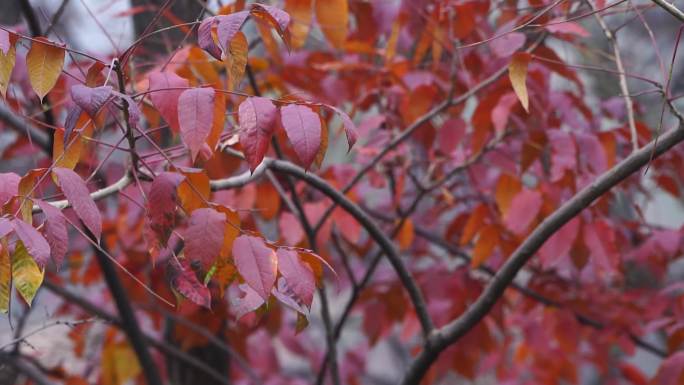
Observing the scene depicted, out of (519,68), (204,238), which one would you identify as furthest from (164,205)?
(519,68)

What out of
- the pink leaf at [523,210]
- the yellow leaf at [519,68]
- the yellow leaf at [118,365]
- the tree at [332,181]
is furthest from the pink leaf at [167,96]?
the yellow leaf at [118,365]

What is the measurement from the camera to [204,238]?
83cm

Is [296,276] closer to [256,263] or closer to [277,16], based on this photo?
[256,263]

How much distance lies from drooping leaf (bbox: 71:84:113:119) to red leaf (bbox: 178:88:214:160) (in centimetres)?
8

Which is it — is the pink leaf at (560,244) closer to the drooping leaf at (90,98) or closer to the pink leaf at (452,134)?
the pink leaf at (452,134)

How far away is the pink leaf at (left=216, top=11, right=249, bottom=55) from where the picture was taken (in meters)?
0.80

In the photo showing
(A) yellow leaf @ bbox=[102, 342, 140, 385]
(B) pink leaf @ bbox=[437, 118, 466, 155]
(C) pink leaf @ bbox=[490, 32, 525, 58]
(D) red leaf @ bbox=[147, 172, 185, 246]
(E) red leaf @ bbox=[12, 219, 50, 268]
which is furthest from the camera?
(A) yellow leaf @ bbox=[102, 342, 140, 385]

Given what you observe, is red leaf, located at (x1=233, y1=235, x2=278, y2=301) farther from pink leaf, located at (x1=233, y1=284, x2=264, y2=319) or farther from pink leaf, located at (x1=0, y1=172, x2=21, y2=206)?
pink leaf, located at (x1=0, y1=172, x2=21, y2=206)

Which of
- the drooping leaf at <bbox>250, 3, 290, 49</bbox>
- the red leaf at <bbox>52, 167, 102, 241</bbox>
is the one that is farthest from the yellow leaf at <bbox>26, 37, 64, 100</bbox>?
the drooping leaf at <bbox>250, 3, 290, 49</bbox>

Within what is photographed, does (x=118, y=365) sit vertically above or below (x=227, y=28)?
below

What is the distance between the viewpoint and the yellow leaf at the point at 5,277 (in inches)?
31.2

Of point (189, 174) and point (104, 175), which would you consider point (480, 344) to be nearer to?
point (104, 175)

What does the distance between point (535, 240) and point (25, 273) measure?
736mm

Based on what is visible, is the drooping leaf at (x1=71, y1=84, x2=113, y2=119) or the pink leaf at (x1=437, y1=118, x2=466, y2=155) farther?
the pink leaf at (x1=437, y1=118, x2=466, y2=155)
